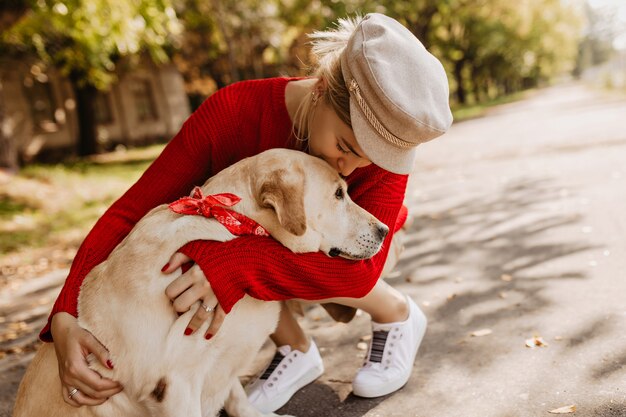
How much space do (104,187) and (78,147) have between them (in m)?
10.1

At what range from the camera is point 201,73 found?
26.9 m

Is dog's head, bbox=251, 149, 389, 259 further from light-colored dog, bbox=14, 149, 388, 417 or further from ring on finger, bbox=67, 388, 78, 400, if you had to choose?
ring on finger, bbox=67, 388, 78, 400

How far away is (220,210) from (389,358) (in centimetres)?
125

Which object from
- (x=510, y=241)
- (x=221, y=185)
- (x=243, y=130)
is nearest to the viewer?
(x=221, y=185)

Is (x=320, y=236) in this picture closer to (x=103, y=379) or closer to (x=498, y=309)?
(x=103, y=379)

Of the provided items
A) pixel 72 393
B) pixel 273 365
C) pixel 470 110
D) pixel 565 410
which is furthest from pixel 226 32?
pixel 470 110

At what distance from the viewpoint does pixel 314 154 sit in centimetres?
279

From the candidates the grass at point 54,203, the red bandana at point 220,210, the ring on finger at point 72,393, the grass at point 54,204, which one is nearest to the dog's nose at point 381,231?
the red bandana at point 220,210

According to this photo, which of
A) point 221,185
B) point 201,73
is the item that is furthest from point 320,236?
point 201,73

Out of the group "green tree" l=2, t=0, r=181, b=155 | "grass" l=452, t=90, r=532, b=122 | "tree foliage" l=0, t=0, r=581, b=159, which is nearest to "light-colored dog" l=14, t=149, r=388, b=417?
"tree foliage" l=0, t=0, r=581, b=159

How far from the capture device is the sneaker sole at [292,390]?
114 inches

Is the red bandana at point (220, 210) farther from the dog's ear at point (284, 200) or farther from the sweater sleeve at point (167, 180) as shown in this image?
the sweater sleeve at point (167, 180)

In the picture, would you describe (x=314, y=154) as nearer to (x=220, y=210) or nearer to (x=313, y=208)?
(x=313, y=208)

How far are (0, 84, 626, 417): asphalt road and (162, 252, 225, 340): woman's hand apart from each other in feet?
3.02
